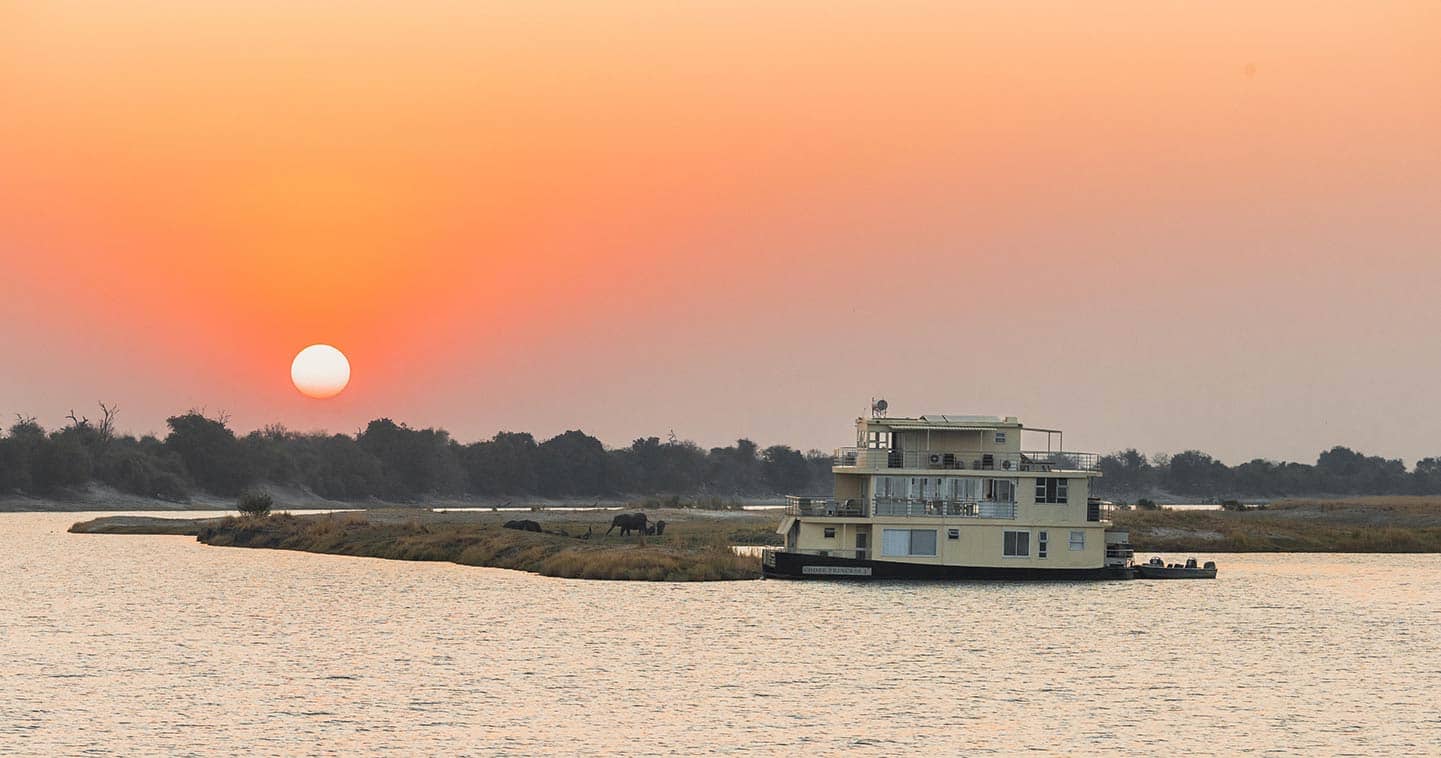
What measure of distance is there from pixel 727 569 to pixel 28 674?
4243cm

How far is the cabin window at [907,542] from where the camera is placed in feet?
269

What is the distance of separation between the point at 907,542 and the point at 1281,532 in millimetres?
66861

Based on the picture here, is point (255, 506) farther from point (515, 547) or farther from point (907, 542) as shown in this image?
point (907, 542)

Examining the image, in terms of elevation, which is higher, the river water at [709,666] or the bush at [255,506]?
the bush at [255,506]

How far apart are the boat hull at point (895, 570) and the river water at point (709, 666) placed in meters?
0.94

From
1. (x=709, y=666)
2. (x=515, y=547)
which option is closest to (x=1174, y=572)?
(x=515, y=547)

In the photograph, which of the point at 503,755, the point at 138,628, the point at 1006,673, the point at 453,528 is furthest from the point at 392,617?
the point at 453,528

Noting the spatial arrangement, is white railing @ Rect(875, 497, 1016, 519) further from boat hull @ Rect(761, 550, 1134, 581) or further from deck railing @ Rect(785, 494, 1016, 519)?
boat hull @ Rect(761, 550, 1134, 581)

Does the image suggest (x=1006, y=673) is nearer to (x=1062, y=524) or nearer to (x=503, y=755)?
(x=503, y=755)

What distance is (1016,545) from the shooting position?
82312mm

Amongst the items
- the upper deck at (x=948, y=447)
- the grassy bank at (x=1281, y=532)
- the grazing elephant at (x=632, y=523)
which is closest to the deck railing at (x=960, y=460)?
the upper deck at (x=948, y=447)

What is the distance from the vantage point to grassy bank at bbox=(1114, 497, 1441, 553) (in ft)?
418

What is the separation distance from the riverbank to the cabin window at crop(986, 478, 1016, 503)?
47.6 feet

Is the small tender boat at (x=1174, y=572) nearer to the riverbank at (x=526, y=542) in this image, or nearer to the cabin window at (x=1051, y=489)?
the cabin window at (x=1051, y=489)
